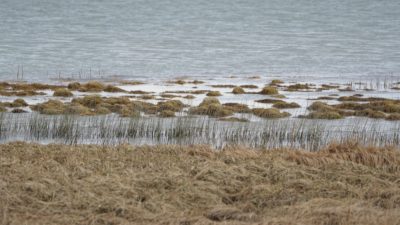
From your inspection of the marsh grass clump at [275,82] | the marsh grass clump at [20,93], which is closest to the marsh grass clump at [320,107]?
the marsh grass clump at [275,82]

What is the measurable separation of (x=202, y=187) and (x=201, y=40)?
70.5 meters

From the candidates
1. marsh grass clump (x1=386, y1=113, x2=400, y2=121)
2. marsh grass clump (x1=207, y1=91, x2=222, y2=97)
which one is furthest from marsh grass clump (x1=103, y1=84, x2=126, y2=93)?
marsh grass clump (x1=386, y1=113, x2=400, y2=121)

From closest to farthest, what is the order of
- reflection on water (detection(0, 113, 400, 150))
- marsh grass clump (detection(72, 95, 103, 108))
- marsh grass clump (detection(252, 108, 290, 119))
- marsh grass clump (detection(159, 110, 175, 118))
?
1. reflection on water (detection(0, 113, 400, 150))
2. marsh grass clump (detection(159, 110, 175, 118))
3. marsh grass clump (detection(252, 108, 290, 119))
4. marsh grass clump (detection(72, 95, 103, 108))

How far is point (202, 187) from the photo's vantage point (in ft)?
41.3

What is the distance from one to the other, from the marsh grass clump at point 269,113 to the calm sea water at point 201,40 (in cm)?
1964

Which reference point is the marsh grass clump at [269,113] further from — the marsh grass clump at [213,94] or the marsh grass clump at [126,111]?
the marsh grass clump at [213,94]

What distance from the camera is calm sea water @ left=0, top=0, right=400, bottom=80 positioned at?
53.7 meters

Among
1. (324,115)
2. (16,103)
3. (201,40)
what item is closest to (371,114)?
(324,115)

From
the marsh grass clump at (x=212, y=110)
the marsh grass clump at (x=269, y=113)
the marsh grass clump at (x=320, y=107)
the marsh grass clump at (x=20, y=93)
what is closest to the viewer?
the marsh grass clump at (x=212, y=110)

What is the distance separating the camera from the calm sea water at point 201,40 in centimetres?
5372

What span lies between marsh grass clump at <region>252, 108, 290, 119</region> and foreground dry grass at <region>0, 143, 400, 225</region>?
12.3m

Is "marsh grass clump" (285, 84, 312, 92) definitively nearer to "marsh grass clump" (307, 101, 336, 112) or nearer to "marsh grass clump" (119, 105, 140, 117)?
"marsh grass clump" (307, 101, 336, 112)

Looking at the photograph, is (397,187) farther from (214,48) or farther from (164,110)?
(214,48)

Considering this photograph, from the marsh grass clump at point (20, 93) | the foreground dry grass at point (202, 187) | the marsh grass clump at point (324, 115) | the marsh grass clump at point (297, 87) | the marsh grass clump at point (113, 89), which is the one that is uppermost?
the marsh grass clump at point (297, 87)
